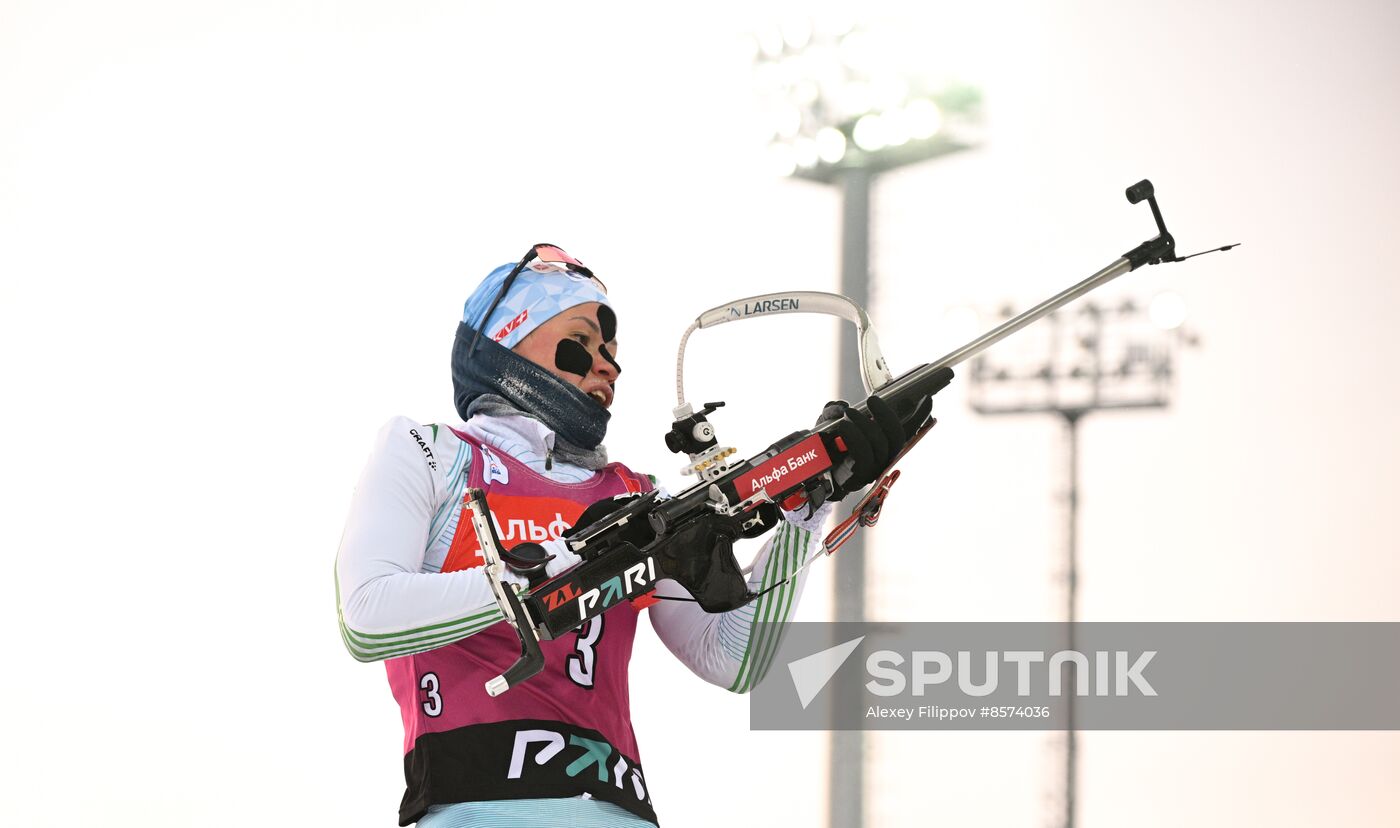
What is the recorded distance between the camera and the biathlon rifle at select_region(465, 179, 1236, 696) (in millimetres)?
1257

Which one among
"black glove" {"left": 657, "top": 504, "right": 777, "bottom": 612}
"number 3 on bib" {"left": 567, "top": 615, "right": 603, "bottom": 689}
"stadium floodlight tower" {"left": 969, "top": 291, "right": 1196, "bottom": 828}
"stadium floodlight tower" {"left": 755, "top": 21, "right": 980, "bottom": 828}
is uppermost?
"stadium floodlight tower" {"left": 755, "top": 21, "right": 980, "bottom": 828}

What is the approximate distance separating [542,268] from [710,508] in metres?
0.49

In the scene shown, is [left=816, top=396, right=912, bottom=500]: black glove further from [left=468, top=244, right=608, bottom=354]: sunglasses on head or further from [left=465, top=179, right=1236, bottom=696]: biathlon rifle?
[left=468, top=244, right=608, bottom=354]: sunglasses on head

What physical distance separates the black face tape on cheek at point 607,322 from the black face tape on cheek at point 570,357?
67 millimetres

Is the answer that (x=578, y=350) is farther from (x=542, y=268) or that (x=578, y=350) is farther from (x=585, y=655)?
(x=585, y=655)

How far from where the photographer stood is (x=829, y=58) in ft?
12.3

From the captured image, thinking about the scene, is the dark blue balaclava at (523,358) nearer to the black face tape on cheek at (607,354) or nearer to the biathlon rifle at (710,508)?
the black face tape on cheek at (607,354)

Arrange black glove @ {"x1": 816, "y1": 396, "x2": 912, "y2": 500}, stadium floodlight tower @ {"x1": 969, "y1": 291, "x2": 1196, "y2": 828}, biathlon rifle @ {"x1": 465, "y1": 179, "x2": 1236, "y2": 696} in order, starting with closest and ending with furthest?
biathlon rifle @ {"x1": 465, "y1": 179, "x2": 1236, "y2": 696}
black glove @ {"x1": 816, "y1": 396, "x2": 912, "y2": 500}
stadium floodlight tower @ {"x1": 969, "y1": 291, "x2": 1196, "y2": 828}

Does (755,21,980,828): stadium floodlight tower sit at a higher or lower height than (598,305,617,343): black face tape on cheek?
higher

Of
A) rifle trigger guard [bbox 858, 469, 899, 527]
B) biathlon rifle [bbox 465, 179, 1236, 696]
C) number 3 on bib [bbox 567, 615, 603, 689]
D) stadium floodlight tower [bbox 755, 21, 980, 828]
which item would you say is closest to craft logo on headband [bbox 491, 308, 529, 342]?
biathlon rifle [bbox 465, 179, 1236, 696]

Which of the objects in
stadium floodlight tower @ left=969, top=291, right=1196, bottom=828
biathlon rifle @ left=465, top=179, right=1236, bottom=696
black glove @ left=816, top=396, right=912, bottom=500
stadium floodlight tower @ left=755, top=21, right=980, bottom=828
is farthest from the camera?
stadium floodlight tower @ left=755, top=21, right=980, bottom=828

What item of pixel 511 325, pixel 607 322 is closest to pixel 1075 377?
pixel 607 322

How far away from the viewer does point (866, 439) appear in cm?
140

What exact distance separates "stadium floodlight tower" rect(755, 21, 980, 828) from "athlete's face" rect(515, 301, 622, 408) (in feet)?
6.37
